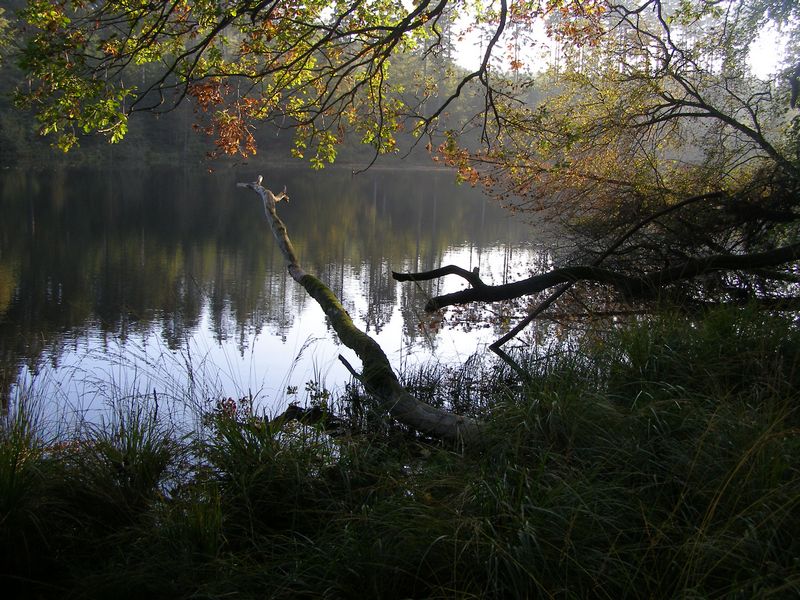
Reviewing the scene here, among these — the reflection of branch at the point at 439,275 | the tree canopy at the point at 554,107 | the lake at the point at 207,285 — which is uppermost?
the tree canopy at the point at 554,107

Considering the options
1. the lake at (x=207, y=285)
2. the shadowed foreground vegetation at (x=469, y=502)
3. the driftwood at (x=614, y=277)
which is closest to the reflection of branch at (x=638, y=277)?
the driftwood at (x=614, y=277)

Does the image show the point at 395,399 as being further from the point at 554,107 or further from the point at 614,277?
the point at 554,107

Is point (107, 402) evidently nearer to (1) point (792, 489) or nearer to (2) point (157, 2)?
(2) point (157, 2)

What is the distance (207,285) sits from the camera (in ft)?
44.7

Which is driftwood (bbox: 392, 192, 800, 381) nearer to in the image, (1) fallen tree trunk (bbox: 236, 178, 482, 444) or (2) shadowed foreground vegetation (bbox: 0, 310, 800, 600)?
(1) fallen tree trunk (bbox: 236, 178, 482, 444)

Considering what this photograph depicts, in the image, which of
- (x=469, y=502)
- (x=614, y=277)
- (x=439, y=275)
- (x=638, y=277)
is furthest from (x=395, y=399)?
(x=638, y=277)

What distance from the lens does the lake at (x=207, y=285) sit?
768 centimetres

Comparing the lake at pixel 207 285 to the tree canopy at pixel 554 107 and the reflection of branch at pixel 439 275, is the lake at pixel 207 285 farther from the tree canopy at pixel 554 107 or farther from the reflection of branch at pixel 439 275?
the tree canopy at pixel 554 107

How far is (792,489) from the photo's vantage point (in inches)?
103

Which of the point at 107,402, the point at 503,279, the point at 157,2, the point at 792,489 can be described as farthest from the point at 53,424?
the point at 503,279

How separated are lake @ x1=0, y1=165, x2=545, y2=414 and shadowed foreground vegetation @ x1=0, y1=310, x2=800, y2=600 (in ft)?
5.28

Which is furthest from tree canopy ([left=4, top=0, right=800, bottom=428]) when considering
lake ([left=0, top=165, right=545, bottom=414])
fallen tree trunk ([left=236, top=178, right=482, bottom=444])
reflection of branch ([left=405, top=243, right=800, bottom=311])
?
lake ([left=0, top=165, right=545, bottom=414])

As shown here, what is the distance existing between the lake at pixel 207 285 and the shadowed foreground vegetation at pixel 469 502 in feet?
5.28

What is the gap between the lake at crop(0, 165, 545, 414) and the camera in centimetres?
768
